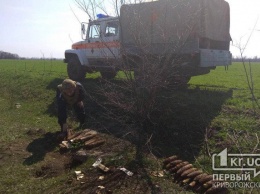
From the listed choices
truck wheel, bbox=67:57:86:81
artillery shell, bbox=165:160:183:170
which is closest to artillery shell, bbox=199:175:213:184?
artillery shell, bbox=165:160:183:170

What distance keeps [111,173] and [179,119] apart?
2708 mm

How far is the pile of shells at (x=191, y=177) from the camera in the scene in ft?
12.9

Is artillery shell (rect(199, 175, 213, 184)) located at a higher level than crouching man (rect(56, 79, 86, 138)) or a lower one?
lower

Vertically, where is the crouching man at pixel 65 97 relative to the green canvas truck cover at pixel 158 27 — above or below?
below

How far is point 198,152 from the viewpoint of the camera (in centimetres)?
523

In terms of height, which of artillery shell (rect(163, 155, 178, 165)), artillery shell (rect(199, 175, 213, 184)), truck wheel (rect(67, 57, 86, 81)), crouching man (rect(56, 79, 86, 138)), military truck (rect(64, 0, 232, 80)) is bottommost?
artillery shell (rect(199, 175, 213, 184))

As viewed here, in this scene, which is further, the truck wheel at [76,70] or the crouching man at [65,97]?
the truck wheel at [76,70]

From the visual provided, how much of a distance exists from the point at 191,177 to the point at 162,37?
256 cm

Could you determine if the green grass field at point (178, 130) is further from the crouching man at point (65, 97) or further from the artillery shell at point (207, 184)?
the crouching man at point (65, 97)

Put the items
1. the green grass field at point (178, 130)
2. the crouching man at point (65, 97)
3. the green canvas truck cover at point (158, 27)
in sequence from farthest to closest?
the crouching man at point (65, 97) < the green canvas truck cover at point (158, 27) < the green grass field at point (178, 130)

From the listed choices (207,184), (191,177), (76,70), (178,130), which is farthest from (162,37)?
(76,70)

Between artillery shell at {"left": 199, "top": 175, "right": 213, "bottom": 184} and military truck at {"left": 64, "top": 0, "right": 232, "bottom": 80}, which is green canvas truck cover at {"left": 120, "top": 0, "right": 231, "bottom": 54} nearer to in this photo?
military truck at {"left": 64, "top": 0, "right": 232, "bottom": 80}

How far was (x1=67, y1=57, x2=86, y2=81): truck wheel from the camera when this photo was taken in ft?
38.8

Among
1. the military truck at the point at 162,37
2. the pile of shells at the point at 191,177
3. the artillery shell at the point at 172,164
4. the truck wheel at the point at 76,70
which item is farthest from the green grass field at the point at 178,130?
the truck wheel at the point at 76,70
